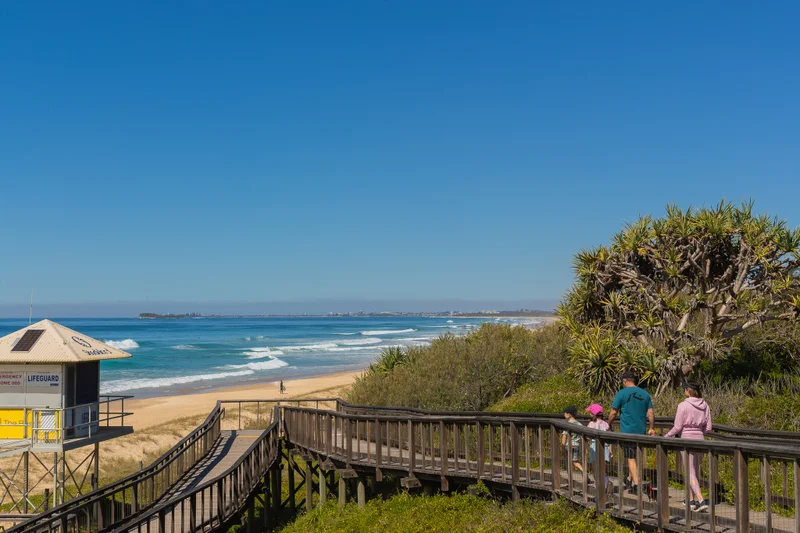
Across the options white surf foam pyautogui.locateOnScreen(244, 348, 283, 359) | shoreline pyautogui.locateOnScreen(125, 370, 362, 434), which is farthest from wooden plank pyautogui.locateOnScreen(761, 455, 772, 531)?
white surf foam pyautogui.locateOnScreen(244, 348, 283, 359)

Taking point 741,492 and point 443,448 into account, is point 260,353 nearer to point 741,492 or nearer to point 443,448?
point 443,448

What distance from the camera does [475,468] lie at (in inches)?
512

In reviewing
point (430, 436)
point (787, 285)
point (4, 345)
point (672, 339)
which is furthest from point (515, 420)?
point (4, 345)

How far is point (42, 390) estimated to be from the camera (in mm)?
19641

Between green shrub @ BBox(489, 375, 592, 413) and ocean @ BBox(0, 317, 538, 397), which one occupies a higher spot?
green shrub @ BBox(489, 375, 592, 413)

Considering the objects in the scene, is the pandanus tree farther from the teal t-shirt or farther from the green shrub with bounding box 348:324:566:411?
the teal t-shirt

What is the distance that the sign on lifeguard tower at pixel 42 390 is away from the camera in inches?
758

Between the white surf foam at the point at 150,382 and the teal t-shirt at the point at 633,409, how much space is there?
51547 mm

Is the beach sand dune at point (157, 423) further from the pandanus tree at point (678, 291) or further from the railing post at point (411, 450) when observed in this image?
the pandanus tree at point (678, 291)

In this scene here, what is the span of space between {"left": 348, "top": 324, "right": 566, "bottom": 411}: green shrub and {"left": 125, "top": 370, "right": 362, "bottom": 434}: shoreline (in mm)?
13653

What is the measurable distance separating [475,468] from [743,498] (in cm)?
597

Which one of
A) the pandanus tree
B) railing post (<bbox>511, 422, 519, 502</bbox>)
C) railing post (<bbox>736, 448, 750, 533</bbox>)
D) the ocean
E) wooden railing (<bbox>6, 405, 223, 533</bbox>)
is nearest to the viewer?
railing post (<bbox>736, 448, 750, 533</bbox>)

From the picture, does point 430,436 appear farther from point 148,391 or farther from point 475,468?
point 148,391

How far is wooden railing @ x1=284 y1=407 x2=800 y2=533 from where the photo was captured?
7836 millimetres
